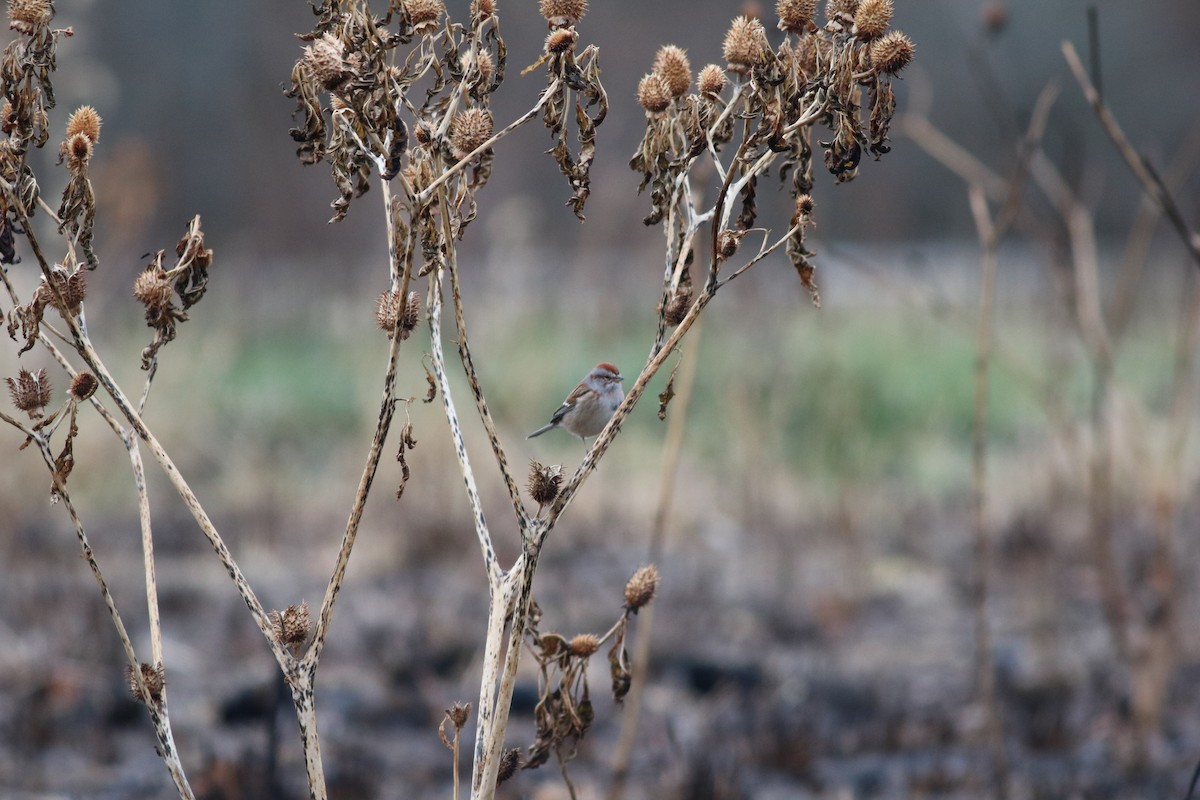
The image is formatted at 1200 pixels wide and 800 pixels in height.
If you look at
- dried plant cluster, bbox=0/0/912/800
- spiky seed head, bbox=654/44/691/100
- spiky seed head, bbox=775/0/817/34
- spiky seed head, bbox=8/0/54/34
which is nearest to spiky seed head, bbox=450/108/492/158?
dried plant cluster, bbox=0/0/912/800

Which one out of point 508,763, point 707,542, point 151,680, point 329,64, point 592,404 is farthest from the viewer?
point 707,542

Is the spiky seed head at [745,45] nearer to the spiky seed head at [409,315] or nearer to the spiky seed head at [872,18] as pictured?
the spiky seed head at [872,18]

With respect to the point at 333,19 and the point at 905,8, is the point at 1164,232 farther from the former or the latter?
the point at 333,19

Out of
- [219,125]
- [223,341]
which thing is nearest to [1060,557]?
[223,341]

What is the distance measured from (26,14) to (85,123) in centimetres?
13

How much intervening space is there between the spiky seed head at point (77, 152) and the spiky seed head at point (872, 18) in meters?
0.86

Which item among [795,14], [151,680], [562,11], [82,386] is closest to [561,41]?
[562,11]

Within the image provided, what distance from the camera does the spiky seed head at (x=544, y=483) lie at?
1396 mm

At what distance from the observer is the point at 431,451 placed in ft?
16.7

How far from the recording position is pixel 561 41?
1.29 meters

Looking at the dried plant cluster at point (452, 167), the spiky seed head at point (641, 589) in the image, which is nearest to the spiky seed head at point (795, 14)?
the dried plant cluster at point (452, 167)

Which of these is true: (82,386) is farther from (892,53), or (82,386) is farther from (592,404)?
(892,53)

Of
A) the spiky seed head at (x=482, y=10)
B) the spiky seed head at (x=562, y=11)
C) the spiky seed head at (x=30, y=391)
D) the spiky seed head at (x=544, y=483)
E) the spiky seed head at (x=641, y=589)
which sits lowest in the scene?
the spiky seed head at (x=641, y=589)

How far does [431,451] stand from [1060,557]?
8.35 ft
